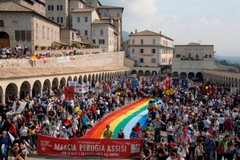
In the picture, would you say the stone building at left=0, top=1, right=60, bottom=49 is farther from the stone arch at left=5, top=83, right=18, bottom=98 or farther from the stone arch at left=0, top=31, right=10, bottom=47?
the stone arch at left=5, top=83, right=18, bottom=98

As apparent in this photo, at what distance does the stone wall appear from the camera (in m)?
29.4

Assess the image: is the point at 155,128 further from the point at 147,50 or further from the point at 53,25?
the point at 147,50

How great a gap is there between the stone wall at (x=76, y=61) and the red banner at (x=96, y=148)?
16.3m

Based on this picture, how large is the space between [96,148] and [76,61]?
1268 inches

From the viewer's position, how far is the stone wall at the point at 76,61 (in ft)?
96.4

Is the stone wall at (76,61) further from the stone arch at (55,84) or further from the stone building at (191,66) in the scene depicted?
the stone building at (191,66)

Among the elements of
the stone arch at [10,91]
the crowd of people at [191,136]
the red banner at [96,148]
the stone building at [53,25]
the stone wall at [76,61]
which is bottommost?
the red banner at [96,148]

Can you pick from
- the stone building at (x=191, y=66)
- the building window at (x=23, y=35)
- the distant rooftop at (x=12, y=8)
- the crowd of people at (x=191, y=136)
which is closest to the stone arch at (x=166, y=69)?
the stone building at (x=191, y=66)

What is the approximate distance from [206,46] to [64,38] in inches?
1766

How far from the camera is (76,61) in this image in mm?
44969

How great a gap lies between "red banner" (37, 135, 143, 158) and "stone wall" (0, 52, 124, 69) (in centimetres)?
1628

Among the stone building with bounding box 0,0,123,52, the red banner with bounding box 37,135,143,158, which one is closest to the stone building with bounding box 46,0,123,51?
the stone building with bounding box 0,0,123,52

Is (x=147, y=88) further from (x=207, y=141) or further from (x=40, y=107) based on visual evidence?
(x=207, y=141)

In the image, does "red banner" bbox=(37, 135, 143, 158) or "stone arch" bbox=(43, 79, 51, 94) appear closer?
"red banner" bbox=(37, 135, 143, 158)
